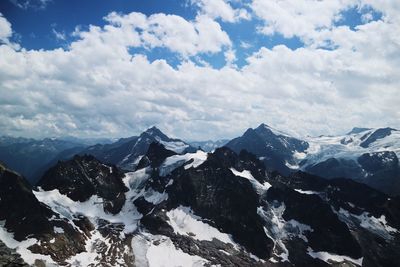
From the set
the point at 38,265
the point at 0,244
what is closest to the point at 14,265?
the point at 0,244

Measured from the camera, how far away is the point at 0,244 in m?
113

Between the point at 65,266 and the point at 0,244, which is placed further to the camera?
the point at 65,266

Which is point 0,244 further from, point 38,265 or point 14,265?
point 38,265

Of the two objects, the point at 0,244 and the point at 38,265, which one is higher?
the point at 0,244

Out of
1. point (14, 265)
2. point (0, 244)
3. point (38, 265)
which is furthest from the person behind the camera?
point (38, 265)

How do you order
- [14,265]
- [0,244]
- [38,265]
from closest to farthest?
[14,265]
[0,244]
[38,265]

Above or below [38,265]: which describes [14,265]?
above

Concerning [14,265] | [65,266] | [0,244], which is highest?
[14,265]

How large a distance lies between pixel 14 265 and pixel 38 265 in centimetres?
13319

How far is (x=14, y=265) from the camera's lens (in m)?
70.9

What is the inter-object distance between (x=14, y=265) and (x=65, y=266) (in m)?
139

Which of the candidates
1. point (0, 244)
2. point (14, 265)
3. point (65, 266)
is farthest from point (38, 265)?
point (14, 265)

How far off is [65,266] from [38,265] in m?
13.1

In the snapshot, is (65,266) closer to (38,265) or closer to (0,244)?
(38,265)
